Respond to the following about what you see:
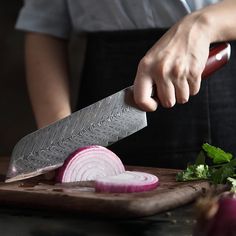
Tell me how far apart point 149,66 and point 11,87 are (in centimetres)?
87

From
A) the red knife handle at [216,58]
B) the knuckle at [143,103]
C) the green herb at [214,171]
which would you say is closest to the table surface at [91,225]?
the green herb at [214,171]

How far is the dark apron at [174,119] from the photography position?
4.54ft

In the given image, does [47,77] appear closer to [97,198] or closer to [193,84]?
[193,84]

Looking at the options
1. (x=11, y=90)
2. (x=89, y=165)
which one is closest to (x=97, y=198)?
(x=89, y=165)

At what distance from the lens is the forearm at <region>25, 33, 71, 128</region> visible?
4.91ft

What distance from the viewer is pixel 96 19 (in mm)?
1459

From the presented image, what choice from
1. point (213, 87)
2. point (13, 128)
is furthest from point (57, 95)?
point (13, 128)

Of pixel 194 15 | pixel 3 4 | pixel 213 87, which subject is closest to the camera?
pixel 194 15

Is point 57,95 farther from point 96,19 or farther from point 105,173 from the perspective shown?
point 105,173

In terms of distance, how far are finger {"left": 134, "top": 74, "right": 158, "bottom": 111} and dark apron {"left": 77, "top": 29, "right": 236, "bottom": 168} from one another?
216mm

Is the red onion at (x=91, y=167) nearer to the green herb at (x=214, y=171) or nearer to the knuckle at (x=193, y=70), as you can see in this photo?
the green herb at (x=214, y=171)

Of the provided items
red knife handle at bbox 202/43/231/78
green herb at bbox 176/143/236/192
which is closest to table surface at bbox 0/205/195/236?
green herb at bbox 176/143/236/192

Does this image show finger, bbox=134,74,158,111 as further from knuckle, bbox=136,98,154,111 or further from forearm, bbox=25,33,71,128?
forearm, bbox=25,33,71,128

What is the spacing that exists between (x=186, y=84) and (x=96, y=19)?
0.33 meters
